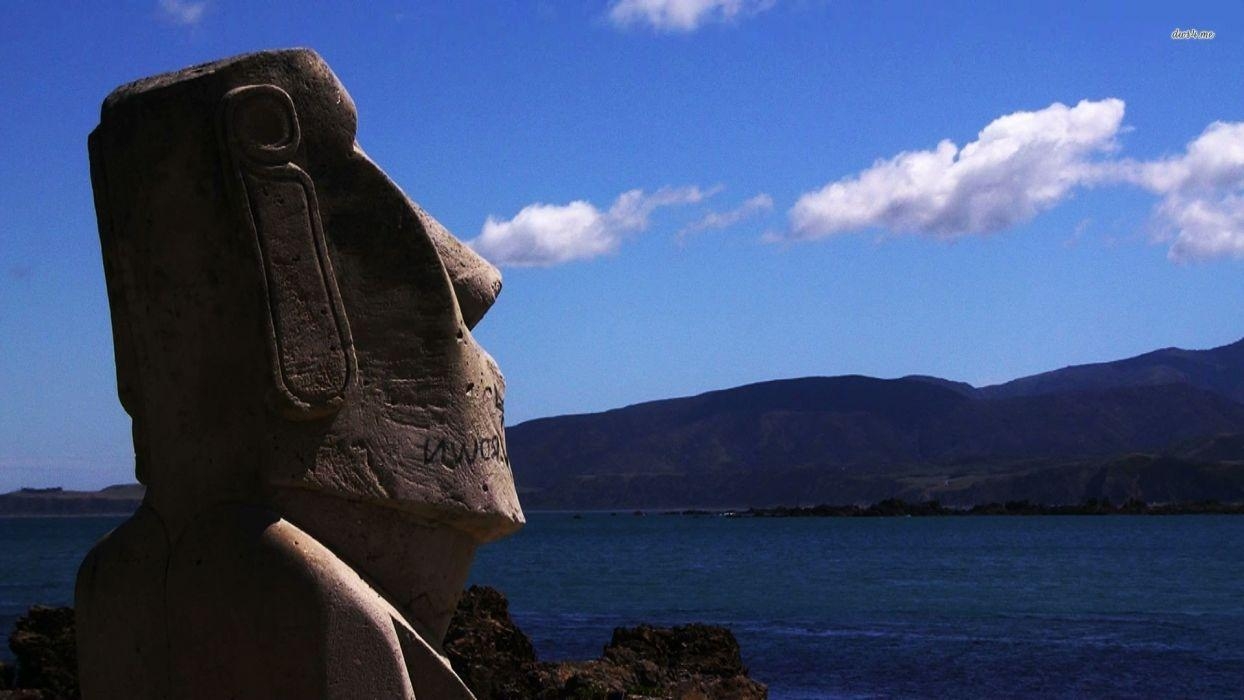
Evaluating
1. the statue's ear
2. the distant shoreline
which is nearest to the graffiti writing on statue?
the statue's ear

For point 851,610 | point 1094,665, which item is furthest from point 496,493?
point 851,610

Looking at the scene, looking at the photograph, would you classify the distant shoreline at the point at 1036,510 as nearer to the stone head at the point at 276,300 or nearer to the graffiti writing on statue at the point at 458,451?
the graffiti writing on statue at the point at 458,451

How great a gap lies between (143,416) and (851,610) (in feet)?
101

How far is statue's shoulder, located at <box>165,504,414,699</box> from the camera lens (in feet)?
15.3

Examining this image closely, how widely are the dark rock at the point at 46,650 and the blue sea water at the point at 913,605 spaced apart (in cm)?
970

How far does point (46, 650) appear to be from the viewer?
13109 millimetres

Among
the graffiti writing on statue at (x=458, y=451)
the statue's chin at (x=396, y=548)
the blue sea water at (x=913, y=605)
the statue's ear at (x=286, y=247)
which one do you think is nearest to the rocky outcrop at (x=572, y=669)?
the blue sea water at (x=913, y=605)

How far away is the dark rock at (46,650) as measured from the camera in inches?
510

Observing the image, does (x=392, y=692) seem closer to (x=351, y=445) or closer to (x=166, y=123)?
(x=351, y=445)

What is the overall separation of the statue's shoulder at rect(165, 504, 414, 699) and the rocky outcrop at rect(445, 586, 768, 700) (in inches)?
255

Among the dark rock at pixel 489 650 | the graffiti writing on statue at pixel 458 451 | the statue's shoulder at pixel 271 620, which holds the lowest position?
the dark rock at pixel 489 650

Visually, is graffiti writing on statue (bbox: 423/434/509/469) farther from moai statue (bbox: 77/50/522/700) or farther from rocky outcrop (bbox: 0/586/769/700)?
rocky outcrop (bbox: 0/586/769/700)

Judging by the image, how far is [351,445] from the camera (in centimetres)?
487

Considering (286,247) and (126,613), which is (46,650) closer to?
(126,613)
